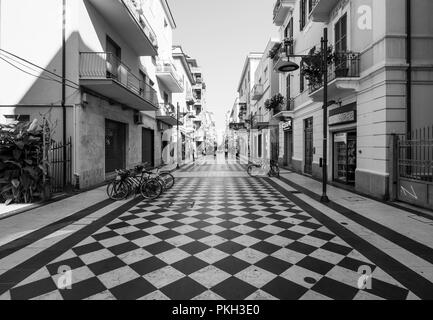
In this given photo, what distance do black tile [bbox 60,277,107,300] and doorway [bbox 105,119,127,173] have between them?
10.8m

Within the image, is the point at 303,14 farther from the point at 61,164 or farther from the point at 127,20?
the point at 61,164

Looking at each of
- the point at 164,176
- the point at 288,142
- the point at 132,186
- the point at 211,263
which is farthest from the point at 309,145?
the point at 211,263

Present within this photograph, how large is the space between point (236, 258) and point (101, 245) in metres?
2.38

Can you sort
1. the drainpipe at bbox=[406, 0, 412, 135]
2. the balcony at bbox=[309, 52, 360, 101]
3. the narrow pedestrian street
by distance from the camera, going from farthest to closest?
the balcony at bbox=[309, 52, 360, 101] → the drainpipe at bbox=[406, 0, 412, 135] → the narrow pedestrian street

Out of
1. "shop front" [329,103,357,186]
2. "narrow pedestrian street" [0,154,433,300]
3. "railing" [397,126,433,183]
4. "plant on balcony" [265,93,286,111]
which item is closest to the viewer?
"narrow pedestrian street" [0,154,433,300]

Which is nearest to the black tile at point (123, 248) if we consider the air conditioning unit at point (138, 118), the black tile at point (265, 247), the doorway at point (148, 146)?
the black tile at point (265, 247)

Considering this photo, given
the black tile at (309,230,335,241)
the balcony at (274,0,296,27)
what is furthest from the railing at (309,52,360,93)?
the balcony at (274,0,296,27)

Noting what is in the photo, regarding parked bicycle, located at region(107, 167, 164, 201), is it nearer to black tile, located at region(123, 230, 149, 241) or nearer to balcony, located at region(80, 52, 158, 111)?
black tile, located at region(123, 230, 149, 241)

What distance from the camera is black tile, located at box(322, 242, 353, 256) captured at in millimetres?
3958

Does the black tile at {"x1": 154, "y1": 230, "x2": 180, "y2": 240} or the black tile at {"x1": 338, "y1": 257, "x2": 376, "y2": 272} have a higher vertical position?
the black tile at {"x1": 154, "y1": 230, "x2": 180, "y2": 240}

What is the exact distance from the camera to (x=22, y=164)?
7.50 meters

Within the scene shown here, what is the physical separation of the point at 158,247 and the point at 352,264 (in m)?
3.01

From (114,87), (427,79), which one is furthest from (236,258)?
(114,87)
